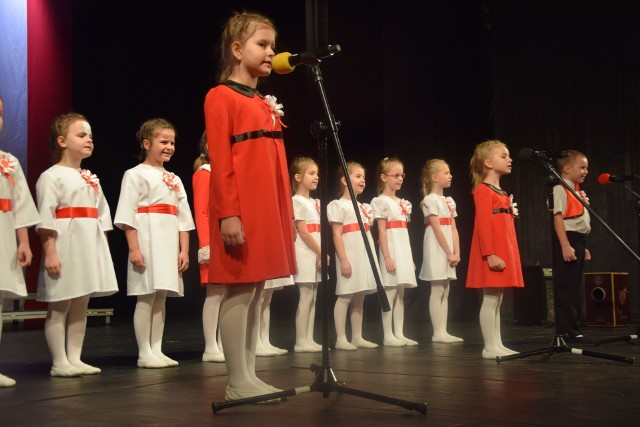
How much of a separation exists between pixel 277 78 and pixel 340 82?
70cm

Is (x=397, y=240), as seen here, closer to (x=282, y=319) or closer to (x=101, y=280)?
(x=101, y=280)

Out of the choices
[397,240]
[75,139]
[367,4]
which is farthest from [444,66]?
[75,139]

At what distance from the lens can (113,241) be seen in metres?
8.70

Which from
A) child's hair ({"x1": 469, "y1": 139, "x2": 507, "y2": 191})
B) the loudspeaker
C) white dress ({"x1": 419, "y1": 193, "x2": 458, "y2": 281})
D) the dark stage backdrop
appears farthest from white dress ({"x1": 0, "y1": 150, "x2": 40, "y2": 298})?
the loudspeaker

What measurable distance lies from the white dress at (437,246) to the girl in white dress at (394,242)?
14 cm

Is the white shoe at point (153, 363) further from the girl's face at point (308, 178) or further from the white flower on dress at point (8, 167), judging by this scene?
the girl's face at point (308, 178)

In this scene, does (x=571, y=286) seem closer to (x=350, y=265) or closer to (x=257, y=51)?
(x=350, y=265)

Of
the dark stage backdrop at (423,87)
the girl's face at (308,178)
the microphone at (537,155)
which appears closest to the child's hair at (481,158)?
the microphone at (537,155)

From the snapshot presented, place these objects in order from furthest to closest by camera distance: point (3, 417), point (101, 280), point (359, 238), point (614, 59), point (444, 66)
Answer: point (444, 66) → point (614, 59) → point (359, 238) → point (101, 280) → point (3, 417)

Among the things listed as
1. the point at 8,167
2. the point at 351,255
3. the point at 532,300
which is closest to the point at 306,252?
the point at 351,255

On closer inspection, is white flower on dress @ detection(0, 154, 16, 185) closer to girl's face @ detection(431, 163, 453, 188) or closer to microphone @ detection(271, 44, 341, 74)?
microphone @ detection(271, 44, 341, 74)

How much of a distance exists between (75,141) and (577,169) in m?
3.65

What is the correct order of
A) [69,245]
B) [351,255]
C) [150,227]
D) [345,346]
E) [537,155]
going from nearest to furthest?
[69,245] → [537,155] → [150,227] → [345,346] → [351,255]

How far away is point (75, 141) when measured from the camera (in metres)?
3.93
